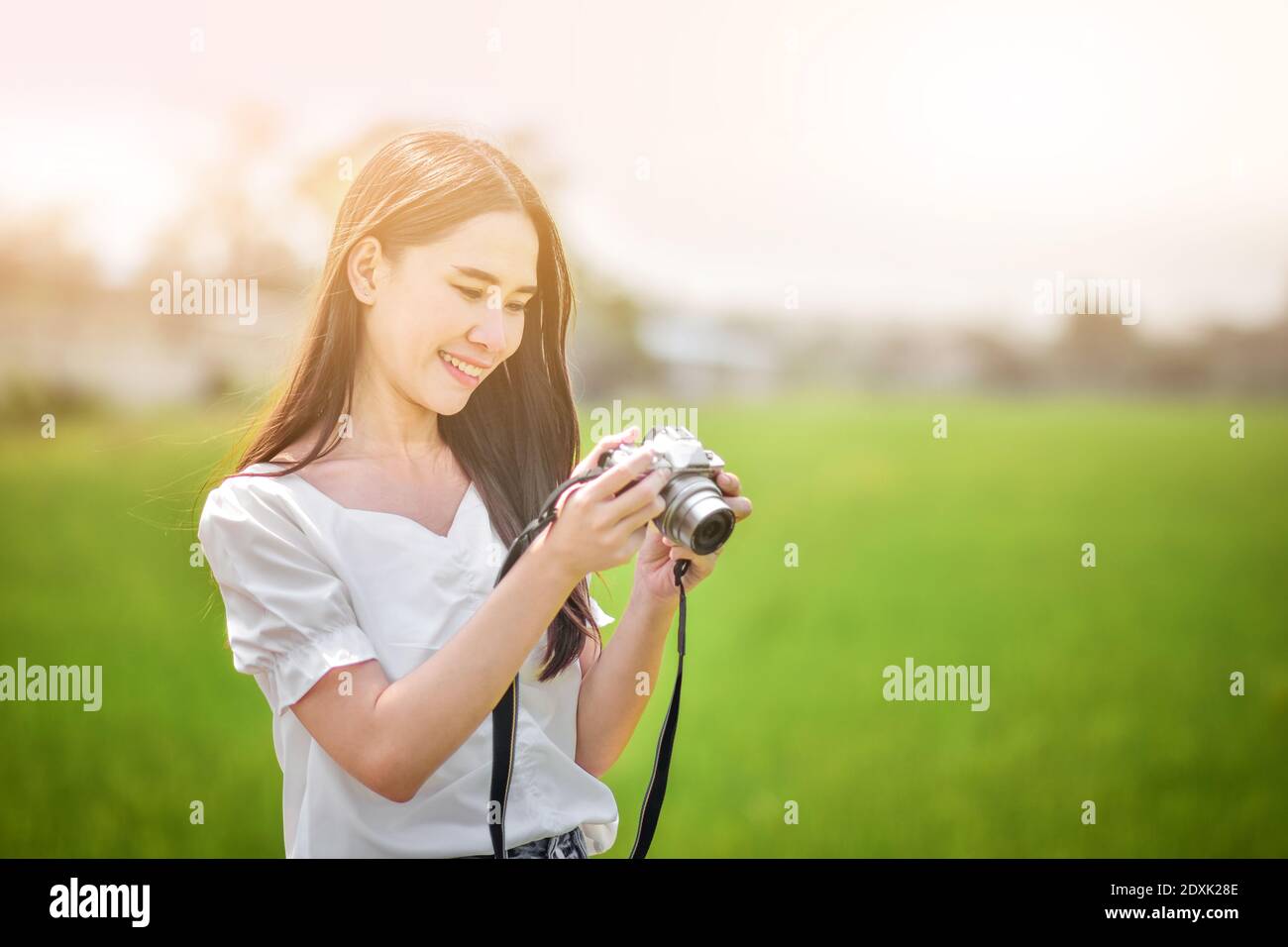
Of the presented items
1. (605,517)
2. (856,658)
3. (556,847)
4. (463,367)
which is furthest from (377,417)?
(856,658)

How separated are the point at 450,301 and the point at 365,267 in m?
0.14

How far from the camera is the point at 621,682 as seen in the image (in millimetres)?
1482

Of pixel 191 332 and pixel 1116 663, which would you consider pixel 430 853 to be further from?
pixel 191 332

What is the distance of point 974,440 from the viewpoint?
432 inches

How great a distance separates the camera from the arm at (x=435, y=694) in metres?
1.18

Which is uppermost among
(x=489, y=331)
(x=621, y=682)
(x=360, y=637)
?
(x=489, y=331)

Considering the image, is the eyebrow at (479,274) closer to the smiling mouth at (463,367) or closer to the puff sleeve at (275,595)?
the smiling mouth at (463,367)

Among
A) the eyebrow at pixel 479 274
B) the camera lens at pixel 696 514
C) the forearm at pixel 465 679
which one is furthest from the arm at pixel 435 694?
the eyebrow at pixel 479 274

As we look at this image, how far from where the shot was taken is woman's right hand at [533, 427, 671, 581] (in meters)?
1.21

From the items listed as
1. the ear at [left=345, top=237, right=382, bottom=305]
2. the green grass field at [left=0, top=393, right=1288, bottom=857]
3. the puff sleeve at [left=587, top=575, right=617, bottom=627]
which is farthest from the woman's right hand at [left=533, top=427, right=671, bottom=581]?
the green grass field at [left=0, top=393, right=1288, bottom=857]

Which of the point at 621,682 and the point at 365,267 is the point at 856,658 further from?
the point at 365,267

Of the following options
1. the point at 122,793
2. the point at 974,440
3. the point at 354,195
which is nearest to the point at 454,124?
the point at 354,195

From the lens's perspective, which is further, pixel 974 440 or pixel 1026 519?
pixel 974 440
